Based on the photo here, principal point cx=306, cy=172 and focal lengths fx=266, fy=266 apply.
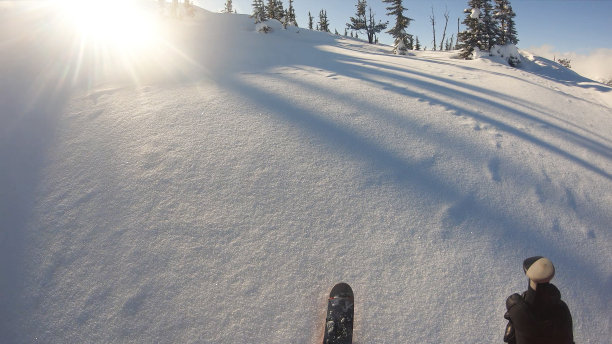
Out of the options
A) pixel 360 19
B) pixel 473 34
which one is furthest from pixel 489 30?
pixel 360 19

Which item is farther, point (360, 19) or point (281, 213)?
point (360, 19)

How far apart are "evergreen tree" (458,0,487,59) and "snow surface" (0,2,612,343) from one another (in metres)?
13.6

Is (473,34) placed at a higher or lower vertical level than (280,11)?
lower

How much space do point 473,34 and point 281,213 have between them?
64.3 ft

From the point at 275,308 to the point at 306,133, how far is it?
9.04 feet

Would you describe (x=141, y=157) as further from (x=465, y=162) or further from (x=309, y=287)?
(x=465, y=162)

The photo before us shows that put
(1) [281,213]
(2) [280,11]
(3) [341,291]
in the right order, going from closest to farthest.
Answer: (3) [341,291], (1) [281,213], (2) [280,11]

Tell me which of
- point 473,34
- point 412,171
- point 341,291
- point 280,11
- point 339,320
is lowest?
point 339,320

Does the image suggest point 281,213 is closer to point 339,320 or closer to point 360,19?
point 339,320

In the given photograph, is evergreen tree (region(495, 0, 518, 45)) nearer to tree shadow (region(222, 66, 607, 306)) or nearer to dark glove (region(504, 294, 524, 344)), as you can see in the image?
tree shadow (region(222, 66, 607, 306))

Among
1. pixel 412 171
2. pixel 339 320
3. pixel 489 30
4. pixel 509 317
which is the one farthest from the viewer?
pixel 489 30

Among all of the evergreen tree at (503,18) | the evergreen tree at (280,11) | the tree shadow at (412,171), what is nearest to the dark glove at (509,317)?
the tree shadow at (412,171)

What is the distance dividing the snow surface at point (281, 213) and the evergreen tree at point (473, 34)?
13558mm

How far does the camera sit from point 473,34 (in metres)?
16.7
